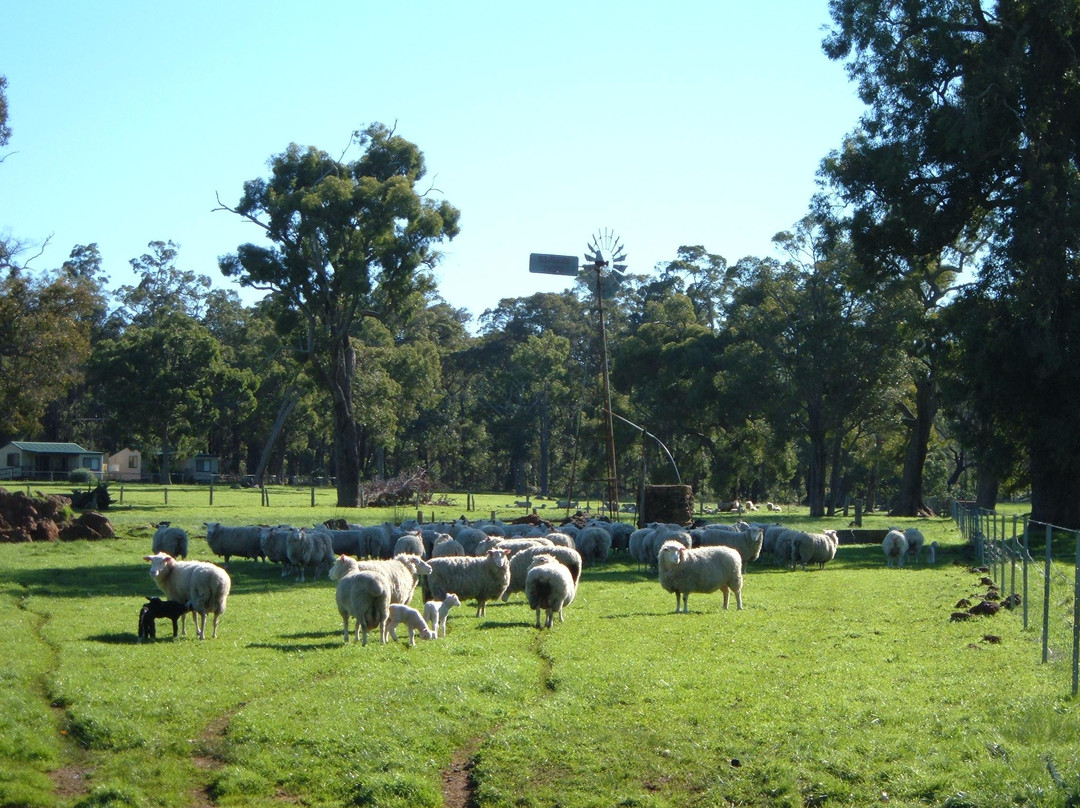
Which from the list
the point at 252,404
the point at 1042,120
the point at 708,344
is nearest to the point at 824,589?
the point at 1042,120

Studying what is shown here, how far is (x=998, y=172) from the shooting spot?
34531 millimetres

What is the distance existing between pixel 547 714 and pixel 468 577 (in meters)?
7.66

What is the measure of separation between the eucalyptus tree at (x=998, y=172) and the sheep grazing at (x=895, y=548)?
5346 millimetres

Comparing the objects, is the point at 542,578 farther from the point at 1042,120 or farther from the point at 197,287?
the point at 197,287

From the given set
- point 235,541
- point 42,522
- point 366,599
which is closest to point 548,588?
point 366,599

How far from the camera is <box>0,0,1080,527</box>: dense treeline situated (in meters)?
32.3

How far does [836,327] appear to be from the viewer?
2188 inches

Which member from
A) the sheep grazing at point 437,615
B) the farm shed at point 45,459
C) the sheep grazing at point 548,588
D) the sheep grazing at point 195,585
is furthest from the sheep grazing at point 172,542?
the farm shed at point 45,459

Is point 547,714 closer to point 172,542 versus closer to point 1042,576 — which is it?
point 1042,576

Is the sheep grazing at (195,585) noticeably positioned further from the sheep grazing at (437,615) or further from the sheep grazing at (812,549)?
the sheep grazing at (812,549)

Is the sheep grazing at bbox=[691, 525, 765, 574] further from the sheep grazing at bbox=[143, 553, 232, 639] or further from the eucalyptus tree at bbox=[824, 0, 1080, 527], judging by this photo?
the sheep grazing at bbox=[143, 553, 232, 639]

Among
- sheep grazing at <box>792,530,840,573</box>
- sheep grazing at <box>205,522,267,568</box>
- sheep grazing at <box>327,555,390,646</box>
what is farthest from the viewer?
sheep grazing at <box>792,530,840,573</box>

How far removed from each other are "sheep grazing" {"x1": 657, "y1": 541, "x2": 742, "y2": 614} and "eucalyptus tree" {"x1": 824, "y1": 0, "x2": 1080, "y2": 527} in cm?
1525

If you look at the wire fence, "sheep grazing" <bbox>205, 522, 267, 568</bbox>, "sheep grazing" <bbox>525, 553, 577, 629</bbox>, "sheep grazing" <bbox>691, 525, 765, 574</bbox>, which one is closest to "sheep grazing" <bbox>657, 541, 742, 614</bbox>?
"sheep grazing" <bbox>525, 553, 577, 629</bbox>
